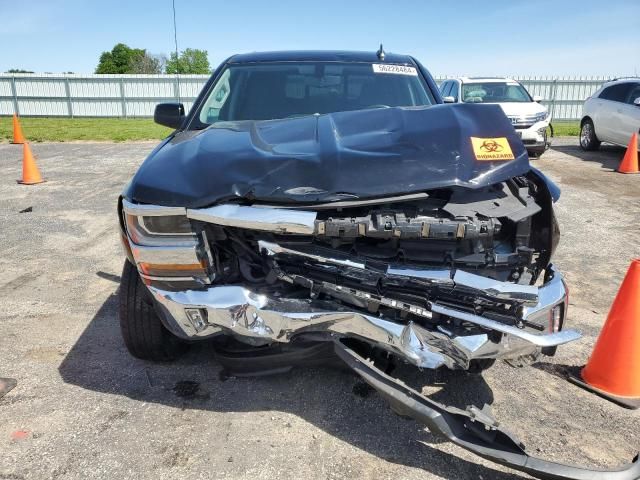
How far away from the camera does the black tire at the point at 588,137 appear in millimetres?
12664

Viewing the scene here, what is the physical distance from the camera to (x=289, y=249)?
2346mm

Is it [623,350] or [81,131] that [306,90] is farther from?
[81,131]

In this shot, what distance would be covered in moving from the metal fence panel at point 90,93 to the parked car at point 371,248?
76.0 feet

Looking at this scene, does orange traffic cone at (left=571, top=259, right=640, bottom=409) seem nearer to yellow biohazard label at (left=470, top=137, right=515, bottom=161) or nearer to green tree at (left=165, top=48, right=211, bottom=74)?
yellow biohazard label at (left=470, top=137, right=515, bottom=161)

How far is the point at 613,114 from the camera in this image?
11.4 metres

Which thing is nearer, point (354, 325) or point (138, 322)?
point (354, 325)

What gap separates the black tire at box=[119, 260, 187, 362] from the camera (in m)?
3.03

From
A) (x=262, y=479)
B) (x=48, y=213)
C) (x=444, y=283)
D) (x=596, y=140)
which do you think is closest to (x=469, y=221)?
(x=444, y=283)

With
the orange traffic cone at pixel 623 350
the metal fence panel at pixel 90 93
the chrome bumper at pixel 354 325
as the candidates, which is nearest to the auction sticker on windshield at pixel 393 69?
the orange traffic cone at pixel 623 350

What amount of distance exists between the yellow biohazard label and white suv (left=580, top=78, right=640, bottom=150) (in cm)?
951

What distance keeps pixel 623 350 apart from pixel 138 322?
2.79 metres

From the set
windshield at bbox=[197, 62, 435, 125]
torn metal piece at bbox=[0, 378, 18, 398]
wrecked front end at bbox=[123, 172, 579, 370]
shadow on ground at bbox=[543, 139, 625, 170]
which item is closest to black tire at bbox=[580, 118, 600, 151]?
shadow on ground at bbox=[543, 139, 625, 170]

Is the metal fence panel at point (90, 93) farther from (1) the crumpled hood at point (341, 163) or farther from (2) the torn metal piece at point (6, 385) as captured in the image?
(1) the crumpled hood at point (341, 163)

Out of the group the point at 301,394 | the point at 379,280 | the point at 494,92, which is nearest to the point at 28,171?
the point at 301,394
